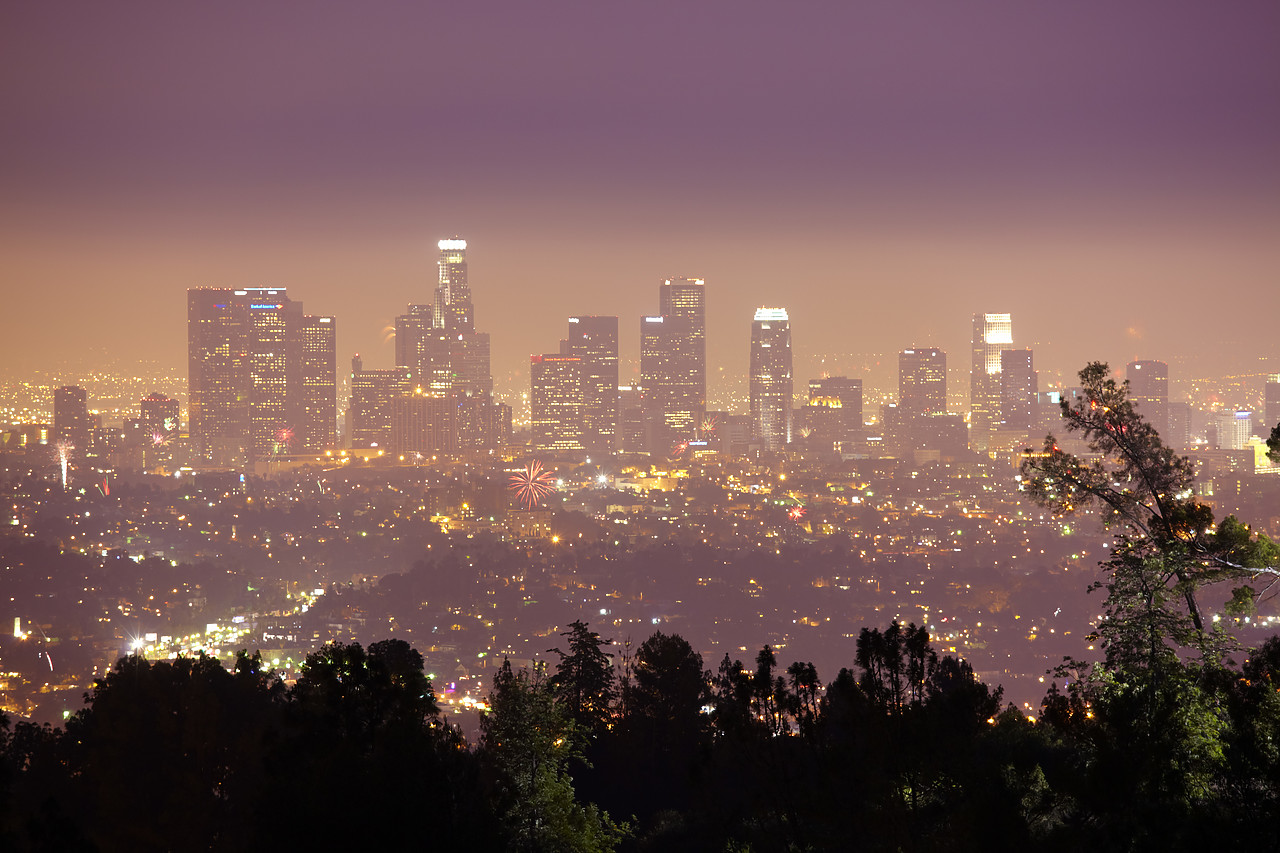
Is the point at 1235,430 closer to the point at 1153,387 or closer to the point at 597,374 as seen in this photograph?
the point at 1153,387

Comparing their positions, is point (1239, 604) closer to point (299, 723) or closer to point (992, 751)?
point (992, 751)

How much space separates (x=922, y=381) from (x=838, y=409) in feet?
40.2

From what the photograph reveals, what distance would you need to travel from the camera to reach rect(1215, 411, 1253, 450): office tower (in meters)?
109

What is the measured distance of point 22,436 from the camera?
112 metres

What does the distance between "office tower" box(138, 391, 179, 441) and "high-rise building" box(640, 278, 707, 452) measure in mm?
61192

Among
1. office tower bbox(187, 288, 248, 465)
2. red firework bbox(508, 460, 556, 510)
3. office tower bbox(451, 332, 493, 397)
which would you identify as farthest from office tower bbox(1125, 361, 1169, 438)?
office tower bbox(187, 288, 248, 465)

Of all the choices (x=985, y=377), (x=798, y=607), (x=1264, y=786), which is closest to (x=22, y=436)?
(x=798, y=607)

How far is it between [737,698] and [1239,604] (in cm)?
511

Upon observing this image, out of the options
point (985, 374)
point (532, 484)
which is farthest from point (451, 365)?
point (985, 374)

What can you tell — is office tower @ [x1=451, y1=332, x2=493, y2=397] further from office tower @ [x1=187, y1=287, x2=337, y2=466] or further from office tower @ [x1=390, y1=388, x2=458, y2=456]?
office tower @ [x1=187, y1=287, x2=337, y2=466]

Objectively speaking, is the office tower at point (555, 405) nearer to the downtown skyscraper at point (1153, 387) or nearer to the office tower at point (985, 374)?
the office tower at point (985, 374)

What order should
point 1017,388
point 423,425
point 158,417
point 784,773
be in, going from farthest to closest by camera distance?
point 1017,388 < point 423,425 < point 158,417 < point 784,773

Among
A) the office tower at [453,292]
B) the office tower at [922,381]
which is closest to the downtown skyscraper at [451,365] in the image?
the office tower at [453,292]

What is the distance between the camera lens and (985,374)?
477 feet
